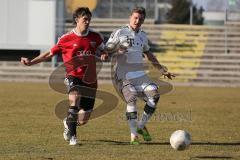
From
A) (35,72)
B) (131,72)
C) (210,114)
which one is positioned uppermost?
(131,72)

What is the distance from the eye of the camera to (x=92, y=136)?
472 inches

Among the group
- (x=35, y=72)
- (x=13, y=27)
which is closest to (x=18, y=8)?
(x=13, y=27)

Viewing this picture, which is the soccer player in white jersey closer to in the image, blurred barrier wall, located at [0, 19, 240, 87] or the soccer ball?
the soccer ball

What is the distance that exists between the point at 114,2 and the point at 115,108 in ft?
55.7

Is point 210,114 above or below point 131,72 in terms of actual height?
below

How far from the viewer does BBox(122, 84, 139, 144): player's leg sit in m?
11.0

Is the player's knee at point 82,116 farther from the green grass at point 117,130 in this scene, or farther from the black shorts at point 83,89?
the green grass at point 117,130

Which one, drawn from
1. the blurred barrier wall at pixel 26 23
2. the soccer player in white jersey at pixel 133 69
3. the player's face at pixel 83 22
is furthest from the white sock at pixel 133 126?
the blurred barrier wall at pixel 26 23

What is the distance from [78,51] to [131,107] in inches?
47.8

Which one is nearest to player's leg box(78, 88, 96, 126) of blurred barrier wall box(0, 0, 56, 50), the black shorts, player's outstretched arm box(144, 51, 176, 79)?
the black shorts

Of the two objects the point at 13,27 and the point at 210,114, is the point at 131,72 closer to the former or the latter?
the point at 210,114

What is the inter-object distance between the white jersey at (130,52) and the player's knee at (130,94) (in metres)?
0.21

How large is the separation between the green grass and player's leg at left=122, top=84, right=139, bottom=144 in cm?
21

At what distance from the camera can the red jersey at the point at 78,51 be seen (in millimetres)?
10906
